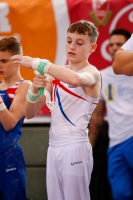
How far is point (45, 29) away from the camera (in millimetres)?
5574

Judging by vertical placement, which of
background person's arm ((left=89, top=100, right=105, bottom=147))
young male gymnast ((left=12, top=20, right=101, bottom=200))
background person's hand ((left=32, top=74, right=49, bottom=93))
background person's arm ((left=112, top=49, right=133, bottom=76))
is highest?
background person's arm ((left=112, top=49, right=133, bottom=76))

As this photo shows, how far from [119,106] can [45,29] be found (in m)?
1.18

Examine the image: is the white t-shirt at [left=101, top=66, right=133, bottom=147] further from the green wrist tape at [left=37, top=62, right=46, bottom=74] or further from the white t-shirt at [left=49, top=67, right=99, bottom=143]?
the green wrist tape at [left=37, top=62, right=46, bottom=74]

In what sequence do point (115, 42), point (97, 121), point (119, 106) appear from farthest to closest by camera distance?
1. point (97, 121)
2. point (115, 42)
3. point (119, 106)

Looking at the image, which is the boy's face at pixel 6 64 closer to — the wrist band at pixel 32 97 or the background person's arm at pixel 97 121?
the wrist band at pixel 32 97

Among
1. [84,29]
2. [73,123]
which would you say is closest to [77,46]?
[84,29]

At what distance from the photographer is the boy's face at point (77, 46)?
3.55 m

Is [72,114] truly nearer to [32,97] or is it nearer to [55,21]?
[32,97]

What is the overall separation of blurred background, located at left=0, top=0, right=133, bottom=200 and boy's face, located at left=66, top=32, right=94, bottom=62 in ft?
6.32

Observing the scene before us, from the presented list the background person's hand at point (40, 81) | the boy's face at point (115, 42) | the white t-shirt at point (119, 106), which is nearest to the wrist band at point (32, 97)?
the background person's hand at point (40, 81)

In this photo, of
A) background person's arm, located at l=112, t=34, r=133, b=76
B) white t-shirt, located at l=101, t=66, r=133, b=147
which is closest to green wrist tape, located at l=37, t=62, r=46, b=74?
background person's arm, located at l=112, t=34, r=133, b=76

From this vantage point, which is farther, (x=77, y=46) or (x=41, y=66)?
(x=77, y=46)

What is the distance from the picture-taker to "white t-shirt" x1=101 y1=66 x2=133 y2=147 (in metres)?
5.03

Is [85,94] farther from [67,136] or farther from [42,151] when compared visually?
[42,151]
